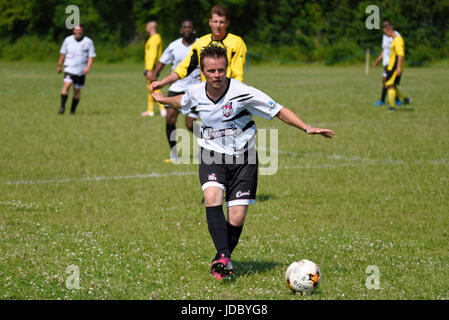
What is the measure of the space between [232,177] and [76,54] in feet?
47.3

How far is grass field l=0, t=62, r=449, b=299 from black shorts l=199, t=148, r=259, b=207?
64 centimetres

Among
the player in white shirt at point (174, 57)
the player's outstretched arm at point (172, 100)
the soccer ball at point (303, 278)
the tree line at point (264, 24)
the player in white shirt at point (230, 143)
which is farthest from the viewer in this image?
the tree line at point (264, 24)

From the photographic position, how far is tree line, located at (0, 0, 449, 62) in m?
53.4

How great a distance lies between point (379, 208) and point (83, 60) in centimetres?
1317

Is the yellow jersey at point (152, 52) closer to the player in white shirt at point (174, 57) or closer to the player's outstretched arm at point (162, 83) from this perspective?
the player in white shirt at point (174, 57)

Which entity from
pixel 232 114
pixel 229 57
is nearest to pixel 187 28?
pixel 229 57

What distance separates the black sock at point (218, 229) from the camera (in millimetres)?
5459

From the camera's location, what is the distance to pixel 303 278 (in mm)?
5012

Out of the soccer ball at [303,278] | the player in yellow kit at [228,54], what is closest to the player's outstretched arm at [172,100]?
the player in yellow kit at [228,54]

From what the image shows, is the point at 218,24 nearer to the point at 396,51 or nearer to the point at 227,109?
the point at 227,109

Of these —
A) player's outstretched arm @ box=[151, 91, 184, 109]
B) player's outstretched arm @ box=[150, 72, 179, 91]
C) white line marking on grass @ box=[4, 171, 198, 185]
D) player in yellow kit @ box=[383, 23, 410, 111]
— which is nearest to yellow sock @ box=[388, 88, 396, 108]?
player in yellow kit @ box=[383, 23, 410, 111]

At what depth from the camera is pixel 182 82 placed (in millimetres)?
11195

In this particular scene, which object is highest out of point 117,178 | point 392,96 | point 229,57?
point 229,57

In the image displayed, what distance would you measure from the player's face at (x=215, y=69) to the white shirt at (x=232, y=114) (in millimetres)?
185
